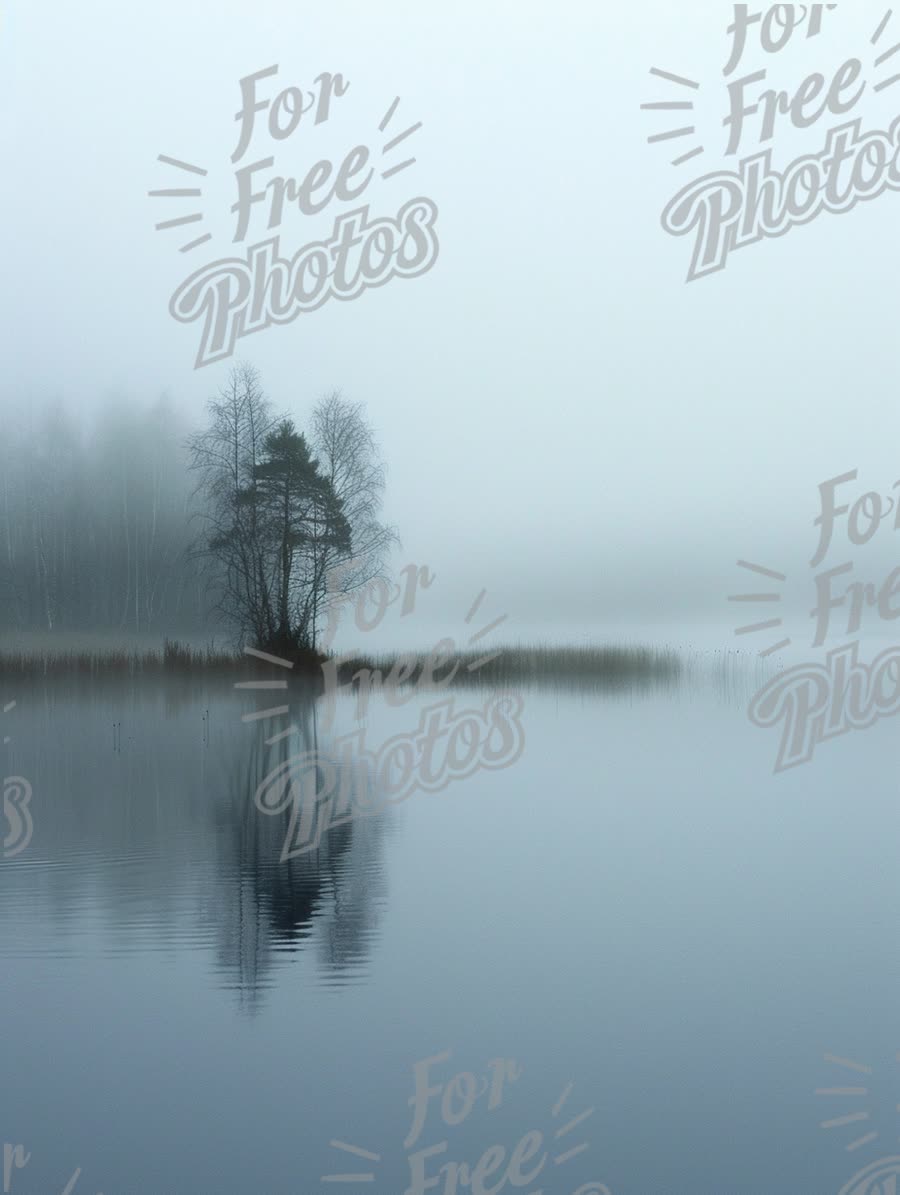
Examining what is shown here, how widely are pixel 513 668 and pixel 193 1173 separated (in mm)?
16463

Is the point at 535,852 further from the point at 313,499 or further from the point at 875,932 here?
the point at 313,499

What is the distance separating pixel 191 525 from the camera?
91.3 feet

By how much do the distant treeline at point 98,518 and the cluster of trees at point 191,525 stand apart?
0.11 ft

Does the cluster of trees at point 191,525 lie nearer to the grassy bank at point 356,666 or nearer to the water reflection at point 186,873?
the grassy bank at point 356,666

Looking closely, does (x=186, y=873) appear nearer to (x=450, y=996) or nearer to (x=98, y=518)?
(x=450, y=996)

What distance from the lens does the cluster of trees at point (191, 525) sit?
21031 mm

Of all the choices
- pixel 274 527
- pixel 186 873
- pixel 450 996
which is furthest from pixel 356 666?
pixel 450 996

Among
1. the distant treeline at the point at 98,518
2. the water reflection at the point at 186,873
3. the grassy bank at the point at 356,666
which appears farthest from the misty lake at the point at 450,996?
the distant treeline at the point at 98,518

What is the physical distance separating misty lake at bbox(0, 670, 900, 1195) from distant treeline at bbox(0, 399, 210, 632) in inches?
763

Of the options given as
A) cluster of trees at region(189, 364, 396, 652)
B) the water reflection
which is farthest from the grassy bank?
the water reflection

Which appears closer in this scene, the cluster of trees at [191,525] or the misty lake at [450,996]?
the misty lake at [450,996]

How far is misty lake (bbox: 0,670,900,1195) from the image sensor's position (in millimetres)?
3414

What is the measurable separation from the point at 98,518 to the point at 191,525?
9.28 ft

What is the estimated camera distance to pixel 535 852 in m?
7.39
